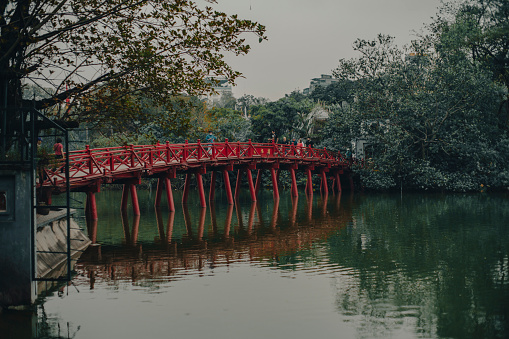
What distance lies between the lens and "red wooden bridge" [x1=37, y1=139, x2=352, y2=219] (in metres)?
23.7

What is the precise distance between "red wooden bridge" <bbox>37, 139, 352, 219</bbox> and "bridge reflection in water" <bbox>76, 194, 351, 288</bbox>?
6.00 feet

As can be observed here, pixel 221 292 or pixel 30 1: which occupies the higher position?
pixel 30 1

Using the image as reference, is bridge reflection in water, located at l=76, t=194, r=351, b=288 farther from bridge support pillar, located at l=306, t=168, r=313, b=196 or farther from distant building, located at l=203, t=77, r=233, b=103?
bridge support pillar, located at l=306, t=168, r=313, b=196

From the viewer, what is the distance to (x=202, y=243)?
20.2 m

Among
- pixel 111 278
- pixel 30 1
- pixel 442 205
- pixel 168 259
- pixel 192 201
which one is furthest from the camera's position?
pixel 192 201

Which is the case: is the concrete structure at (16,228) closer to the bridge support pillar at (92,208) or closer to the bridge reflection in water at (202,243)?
the bridge reflection in water at (202,243)

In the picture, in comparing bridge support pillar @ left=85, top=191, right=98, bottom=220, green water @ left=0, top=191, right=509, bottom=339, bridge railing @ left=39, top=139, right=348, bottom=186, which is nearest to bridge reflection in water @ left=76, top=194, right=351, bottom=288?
green water @ left=0, top=191, right=509, bottom=339

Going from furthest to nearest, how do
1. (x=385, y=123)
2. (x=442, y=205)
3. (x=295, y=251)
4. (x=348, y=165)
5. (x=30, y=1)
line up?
(x=348, y=165) → (x=385, y=123) → (x=442, y=205) → (x=295, y=251) → (x=30, y=1)

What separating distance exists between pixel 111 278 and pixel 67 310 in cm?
281

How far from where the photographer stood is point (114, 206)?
→ 114 ft

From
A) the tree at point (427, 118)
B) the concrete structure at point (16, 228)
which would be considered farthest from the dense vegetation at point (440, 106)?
the concrete structure at point (16, 228)

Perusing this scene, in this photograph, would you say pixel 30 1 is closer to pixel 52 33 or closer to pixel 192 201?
pixel 52 33

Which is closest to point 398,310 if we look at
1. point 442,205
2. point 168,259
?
point 168,259

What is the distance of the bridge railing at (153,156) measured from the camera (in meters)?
23.5
